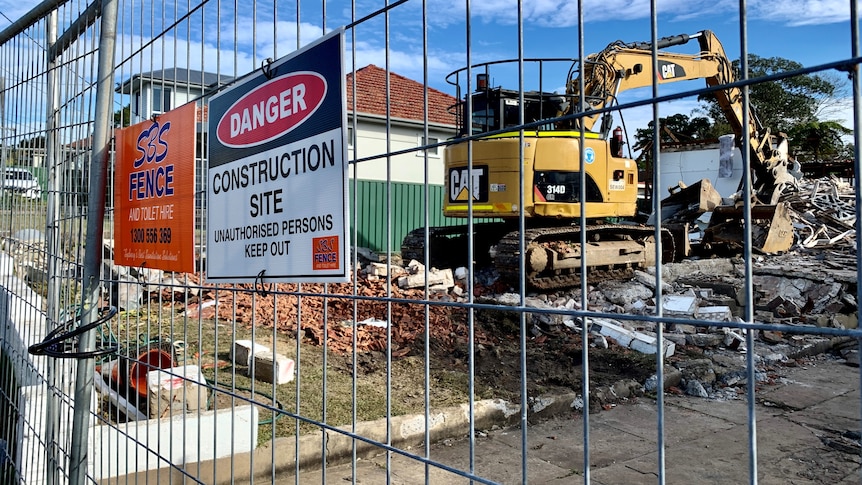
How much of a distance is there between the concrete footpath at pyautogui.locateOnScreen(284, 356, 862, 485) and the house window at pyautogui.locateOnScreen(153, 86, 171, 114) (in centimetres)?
221

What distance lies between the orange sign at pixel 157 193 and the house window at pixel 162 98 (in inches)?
3.9

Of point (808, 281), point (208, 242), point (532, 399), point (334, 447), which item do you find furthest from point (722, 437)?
point (808, 281)

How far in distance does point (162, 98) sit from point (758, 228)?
13.7m

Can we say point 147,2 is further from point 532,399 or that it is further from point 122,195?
point 532,399

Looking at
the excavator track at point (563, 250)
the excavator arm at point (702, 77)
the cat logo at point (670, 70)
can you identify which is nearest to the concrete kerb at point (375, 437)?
the excavator arm at point (702, 77)

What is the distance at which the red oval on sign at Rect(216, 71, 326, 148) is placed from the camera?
2.07 metres

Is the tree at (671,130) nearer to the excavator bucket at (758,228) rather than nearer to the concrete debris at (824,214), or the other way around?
the excavator bucket at (758,228)

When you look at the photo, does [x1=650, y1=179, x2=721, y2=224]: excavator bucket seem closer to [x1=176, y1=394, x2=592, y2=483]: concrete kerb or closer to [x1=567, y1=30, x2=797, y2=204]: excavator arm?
[x1=567, y1=30, x2=797, y2=204]: excavator arm

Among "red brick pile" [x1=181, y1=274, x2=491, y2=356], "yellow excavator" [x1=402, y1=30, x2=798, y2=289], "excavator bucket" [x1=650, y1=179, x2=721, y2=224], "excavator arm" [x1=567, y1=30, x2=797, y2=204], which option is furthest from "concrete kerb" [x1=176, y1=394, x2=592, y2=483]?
"excavator bucket" [x1=650, y1=179, x2=721, y2=224]

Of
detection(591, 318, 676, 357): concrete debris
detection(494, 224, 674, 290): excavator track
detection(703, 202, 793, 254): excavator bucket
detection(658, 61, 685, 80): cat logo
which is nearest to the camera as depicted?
detection(591, 318, 676, 357): concrete debris

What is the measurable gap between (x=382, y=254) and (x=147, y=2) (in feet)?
41.8

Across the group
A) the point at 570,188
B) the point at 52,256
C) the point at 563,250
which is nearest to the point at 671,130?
the point at 52,256

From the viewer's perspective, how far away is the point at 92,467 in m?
3.42

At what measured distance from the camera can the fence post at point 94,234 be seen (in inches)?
118
